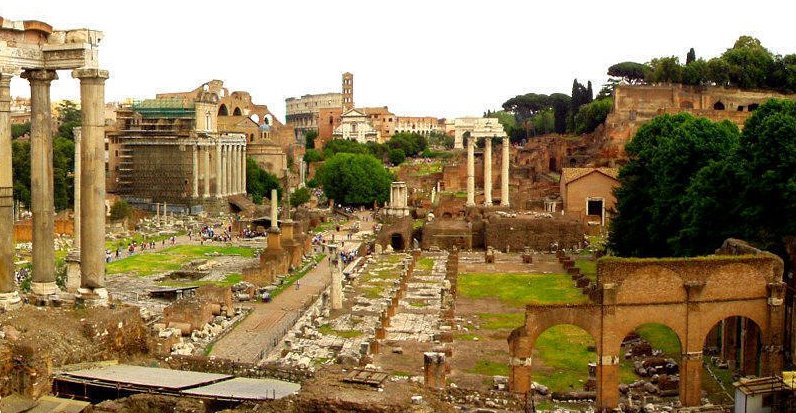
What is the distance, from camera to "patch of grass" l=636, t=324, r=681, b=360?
2667 cm

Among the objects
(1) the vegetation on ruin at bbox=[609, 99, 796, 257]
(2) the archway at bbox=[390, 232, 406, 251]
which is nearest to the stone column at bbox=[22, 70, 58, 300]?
(1) the vegetation on ruin at bbox=[609, 99, 796, 257]

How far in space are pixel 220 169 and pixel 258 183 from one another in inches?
382

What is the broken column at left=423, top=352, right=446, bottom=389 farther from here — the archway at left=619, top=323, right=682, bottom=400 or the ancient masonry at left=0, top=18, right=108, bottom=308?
the ancient masonry at left=0, top=18, right=108, bottom=308

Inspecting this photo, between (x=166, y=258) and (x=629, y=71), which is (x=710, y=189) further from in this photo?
(x=629, y=71)

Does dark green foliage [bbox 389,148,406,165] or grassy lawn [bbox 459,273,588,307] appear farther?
dark green foliage [bbox 389,148,406,165]

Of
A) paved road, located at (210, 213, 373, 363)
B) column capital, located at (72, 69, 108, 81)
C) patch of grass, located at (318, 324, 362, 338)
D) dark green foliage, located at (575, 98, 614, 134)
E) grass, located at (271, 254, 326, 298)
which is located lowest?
paved road, located at (210, 213, 373, 363)

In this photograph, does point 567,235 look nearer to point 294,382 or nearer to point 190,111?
point 294,382

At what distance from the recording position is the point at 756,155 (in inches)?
1125

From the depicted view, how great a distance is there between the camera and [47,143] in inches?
849

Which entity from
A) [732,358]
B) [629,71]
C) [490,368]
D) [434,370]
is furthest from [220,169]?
[434,370]

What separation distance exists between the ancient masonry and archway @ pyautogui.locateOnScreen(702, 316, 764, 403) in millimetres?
15626

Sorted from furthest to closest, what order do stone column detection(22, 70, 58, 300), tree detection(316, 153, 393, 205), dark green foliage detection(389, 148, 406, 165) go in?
1. dark green foliage detection(389, 148, 406, 165)
2. tree detection(316, 153, 393, 205)
3. stone column detection(22, 70, 58, 300)

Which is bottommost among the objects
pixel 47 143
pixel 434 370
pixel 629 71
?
pixel 434 370

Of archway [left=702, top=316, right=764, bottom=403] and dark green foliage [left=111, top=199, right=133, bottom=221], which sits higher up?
dark green foliage [left=111, top=199, right=133, bottom=221]
